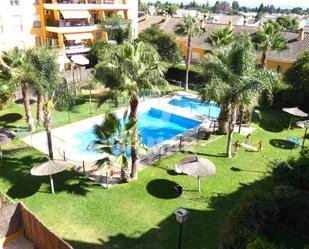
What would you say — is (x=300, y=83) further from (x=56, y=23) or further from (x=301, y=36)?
(x=56, y=23)

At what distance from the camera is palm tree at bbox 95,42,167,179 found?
18.1m

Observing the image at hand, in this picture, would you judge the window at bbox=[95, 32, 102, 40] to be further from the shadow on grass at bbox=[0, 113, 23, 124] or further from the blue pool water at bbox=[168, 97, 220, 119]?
the shadow on grass at bbox=[0, 113, 23, 124]

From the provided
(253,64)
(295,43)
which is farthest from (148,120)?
(295,43)

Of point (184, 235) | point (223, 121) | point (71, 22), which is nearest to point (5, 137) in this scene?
point (184, 235)

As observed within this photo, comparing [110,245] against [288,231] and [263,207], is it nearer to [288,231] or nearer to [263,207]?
[263,207]

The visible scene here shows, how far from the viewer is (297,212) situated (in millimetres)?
14914

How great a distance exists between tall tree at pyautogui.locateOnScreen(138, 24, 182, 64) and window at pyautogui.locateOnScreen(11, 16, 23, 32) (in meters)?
15.9

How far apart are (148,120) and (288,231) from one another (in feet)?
62.5

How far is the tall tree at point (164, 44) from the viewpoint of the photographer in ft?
133

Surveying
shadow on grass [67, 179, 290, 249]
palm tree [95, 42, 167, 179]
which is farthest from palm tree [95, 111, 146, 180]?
shadow on grass [67, 179, 290, 249]

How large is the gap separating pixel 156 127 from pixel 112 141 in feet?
43.8

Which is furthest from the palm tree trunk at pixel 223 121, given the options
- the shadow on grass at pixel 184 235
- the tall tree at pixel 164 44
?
the tall tree at pixel 164 44

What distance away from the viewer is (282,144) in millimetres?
25547

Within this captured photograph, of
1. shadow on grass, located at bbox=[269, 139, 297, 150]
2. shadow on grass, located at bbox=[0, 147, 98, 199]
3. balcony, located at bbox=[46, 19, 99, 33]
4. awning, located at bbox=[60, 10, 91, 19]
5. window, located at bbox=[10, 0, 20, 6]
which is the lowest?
shadow on grass, located at bbox=[0, 147, 98, 199]
